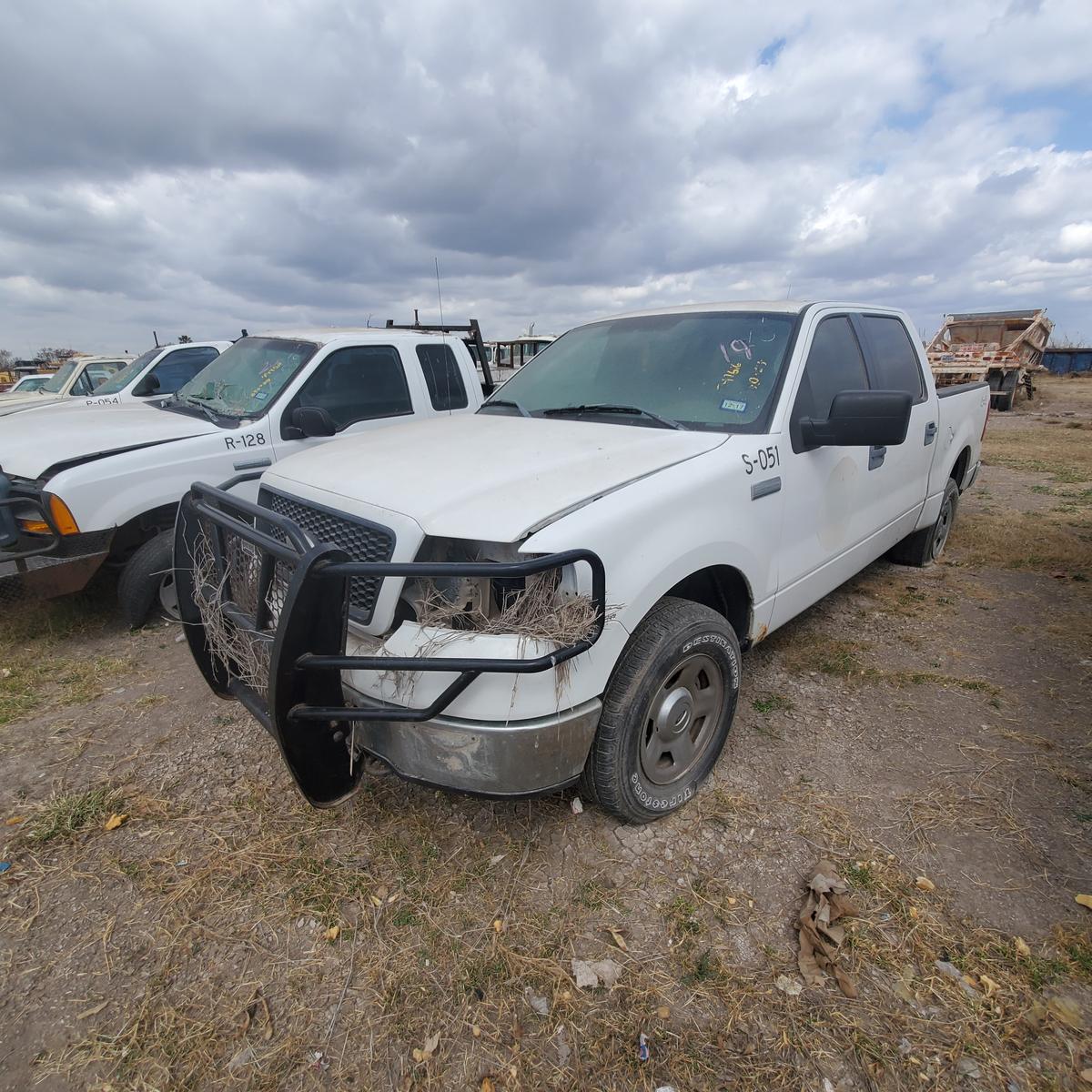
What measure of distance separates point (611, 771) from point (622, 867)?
42cm

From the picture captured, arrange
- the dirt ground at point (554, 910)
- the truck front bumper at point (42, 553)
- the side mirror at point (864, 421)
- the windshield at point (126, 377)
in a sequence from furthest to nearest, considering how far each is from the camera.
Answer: the windshield at point (126, 377), the truck front bumper at point (42, 553), the side mirror at point (864, 421), the dirt ground at point (554, 910)

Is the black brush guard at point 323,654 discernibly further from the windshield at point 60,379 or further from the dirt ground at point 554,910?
the windshield at point 60,379

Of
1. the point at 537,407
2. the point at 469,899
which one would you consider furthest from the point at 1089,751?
the point at 537,407

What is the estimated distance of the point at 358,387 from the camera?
16.0 ft

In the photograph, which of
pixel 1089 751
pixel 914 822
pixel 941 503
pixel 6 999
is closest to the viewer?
pixel 6 999

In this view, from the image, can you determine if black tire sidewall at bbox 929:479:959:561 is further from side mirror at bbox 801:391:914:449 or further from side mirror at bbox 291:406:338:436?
side mirror at bbox 291:406:338:436

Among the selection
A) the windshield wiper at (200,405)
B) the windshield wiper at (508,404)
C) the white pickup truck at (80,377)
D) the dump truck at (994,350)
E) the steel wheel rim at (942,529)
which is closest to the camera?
the windshield wiper at (508,404)

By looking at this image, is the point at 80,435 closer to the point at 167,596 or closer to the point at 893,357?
the point at 167,596

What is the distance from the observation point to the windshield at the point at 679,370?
9.34ft

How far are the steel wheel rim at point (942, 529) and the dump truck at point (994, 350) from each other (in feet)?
39.4

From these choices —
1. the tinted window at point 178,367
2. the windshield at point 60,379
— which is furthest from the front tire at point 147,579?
the windshield at point 60,379

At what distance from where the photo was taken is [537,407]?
3363 millimetres

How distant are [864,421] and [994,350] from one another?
58.7 ft

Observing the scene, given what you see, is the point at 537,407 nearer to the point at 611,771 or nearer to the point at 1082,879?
the point at 611,771
